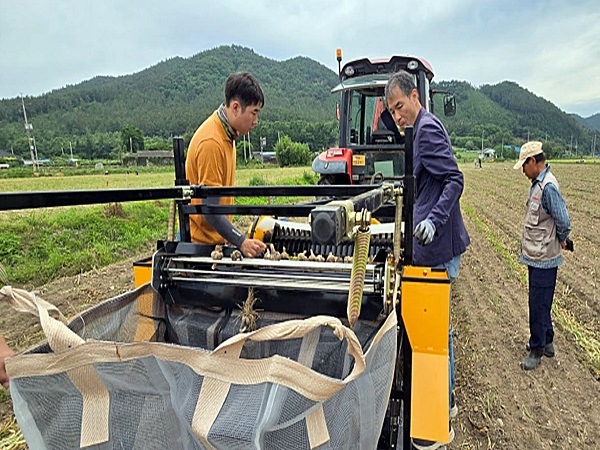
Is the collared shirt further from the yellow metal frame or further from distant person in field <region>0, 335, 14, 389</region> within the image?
distant person in field <region>0, 335, 14, 389</region>

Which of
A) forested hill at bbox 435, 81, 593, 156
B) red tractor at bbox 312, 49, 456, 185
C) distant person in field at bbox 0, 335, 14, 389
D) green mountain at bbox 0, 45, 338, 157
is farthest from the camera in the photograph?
forested hill at bbox 435, 81, 593, 156

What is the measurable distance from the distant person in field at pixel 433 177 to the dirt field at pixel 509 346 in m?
0.64

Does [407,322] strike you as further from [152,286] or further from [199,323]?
[152,286]

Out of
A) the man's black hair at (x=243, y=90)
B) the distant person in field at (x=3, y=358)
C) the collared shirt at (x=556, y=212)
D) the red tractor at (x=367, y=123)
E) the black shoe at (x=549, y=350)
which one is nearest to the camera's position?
the distant person in field at (x=3, y=358)

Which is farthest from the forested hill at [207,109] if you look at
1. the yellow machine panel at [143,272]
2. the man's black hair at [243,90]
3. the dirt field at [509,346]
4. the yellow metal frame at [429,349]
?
the yellow metal frame at [429,349]

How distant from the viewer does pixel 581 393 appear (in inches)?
135

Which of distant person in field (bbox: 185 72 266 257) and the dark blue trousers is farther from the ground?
distant person in field (bbox: 185 72 266 257)

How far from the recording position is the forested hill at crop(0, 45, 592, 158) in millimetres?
81438

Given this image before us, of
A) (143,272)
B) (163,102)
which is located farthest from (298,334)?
(163,102)

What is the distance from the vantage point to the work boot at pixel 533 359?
3.80 metres

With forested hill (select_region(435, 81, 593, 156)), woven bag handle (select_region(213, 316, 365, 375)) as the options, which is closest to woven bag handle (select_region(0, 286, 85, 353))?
woven bag handle (select_region(213, 316, 365, 375))

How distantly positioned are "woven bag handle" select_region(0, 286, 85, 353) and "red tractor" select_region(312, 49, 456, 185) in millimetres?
4364

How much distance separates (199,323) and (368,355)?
1085 millimetres

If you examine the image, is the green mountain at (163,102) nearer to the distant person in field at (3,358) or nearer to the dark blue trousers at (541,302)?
the dark blue trousers at (541,302)
